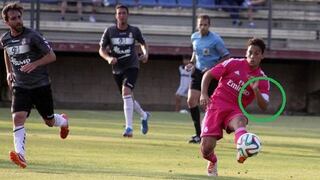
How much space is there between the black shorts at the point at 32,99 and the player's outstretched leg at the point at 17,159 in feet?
2.99

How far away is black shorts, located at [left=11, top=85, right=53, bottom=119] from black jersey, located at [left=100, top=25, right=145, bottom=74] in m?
4.62

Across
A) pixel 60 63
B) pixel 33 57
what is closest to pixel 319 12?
pixel 60 63

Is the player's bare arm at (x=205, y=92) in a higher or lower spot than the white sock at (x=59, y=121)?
higher

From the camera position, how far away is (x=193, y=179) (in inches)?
410

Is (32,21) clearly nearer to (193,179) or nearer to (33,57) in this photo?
(33,57)

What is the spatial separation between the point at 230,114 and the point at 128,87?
20.4ft

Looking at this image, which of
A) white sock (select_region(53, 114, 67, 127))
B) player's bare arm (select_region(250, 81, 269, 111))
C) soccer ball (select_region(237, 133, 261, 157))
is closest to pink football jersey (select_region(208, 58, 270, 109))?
player's bare arm (select_region(250, 81, 269, 111))

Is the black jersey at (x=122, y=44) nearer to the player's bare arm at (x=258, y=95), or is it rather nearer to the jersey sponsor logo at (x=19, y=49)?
the jersey sponsor logo at (x=19, y=49)

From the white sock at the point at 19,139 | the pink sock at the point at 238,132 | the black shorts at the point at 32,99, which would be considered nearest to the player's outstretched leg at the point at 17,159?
the white sock at the point at 19,139

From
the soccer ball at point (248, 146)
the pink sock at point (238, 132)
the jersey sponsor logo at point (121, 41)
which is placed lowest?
the soccer ball at point (248, 146)

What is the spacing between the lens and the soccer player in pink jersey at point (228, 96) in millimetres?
10898

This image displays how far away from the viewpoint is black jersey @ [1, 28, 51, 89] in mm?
11867

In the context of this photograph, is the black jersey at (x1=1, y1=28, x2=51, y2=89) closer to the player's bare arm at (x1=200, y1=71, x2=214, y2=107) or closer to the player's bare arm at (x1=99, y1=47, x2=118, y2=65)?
the player's bare arm at (x1=200, y1=71, x2=214, y2=107)

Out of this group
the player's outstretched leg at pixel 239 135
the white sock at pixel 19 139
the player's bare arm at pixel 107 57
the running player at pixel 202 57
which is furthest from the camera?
the player's bare arm at pixel 107 57
